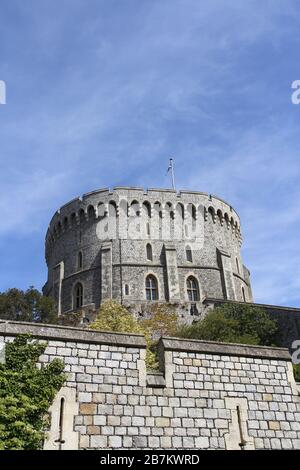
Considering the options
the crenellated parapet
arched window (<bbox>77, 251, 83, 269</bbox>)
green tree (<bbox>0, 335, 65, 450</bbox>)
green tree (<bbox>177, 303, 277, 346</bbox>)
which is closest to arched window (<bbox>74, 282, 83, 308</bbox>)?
arched window (<bbox>77, 251, 83, 269</bbox>)

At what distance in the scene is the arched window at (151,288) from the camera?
4365cm

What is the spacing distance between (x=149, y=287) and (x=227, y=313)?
10788mm

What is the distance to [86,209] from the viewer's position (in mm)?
48312

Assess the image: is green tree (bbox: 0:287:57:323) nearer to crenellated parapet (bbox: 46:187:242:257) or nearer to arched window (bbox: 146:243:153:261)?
arched window (bbox: 146:243:153:261)

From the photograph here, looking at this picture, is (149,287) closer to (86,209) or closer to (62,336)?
(86,209)

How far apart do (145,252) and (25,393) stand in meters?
37.4

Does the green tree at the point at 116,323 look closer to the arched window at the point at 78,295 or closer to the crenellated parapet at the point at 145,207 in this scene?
the arched window at the point at 78,295

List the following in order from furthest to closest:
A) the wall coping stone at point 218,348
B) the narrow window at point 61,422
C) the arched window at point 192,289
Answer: the arched window at point 192,289 < the wall coping stone at point 218,348 < the narrow window at point 61,422

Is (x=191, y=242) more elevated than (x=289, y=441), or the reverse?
(x=191, y=242)

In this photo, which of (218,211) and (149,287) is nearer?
(149,287)

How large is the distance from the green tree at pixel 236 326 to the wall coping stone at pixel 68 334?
787 inches

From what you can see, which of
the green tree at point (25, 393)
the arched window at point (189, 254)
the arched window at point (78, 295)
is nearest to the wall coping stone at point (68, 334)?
the green tree at point (25, 393)
